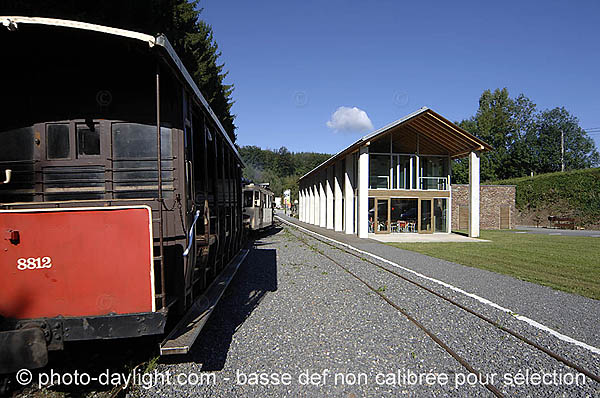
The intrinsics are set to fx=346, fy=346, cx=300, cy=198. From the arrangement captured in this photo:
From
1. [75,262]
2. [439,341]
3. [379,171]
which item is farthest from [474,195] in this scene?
[75,262]

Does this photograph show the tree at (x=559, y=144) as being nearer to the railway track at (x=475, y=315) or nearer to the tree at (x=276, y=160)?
the railway track at (x=475, y=315)

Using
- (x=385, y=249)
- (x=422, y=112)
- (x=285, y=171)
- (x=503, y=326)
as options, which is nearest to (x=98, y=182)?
(x=503, y=326)

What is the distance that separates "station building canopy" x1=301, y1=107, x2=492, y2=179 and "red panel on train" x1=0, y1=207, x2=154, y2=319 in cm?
1681

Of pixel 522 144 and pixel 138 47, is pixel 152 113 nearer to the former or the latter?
pixel 138 47

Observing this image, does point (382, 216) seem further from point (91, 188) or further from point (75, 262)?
point (75, 262)

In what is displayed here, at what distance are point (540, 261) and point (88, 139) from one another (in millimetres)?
13698

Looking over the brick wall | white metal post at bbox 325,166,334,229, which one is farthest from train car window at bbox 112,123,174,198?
the brick wall

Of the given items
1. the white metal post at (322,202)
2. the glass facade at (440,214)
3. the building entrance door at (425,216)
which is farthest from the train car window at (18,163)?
the white metal post at (322,202)

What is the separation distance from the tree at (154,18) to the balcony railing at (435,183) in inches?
665

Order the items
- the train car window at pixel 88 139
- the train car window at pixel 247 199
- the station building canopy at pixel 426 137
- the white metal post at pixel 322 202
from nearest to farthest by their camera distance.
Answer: the train car window at pixel 88 139, the train car window at pixel 247 199, the station building canopy at pixel 426 137, the white metal post at pixel 322 202

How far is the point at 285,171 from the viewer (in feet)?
442

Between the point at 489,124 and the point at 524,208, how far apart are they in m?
26.8

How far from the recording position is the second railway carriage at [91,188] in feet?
10.2

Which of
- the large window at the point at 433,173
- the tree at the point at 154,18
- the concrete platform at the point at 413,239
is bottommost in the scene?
the concrete platform at the point at 413,239
